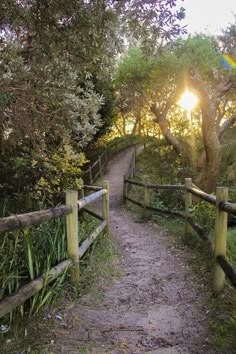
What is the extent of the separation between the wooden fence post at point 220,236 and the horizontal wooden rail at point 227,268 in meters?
0.06

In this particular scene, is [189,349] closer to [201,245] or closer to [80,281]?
[80,281]

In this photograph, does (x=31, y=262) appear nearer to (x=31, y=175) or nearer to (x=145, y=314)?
(x=145, y=314)

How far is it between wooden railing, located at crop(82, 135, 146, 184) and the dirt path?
10.1m

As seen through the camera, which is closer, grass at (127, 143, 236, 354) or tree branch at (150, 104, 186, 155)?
grass at (127, 143, 236, 354)

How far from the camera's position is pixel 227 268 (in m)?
3.52

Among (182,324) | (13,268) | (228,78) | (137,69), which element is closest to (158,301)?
(182,324)

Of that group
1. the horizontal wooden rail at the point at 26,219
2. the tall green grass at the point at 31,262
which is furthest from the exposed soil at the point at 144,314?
the horizontal wooden rail at the point at 26,219

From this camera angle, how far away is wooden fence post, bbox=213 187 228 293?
150 inches

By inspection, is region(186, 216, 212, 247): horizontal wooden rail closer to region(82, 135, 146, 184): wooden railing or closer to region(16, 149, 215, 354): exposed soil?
region(16, 149, 215, 354): exposed soil

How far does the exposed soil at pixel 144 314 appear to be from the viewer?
123 inches

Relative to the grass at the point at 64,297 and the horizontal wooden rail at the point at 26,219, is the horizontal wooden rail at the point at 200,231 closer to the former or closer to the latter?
the grass at the point at 64,297

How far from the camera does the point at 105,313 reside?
3.83m

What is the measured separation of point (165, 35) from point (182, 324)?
367 centimetres

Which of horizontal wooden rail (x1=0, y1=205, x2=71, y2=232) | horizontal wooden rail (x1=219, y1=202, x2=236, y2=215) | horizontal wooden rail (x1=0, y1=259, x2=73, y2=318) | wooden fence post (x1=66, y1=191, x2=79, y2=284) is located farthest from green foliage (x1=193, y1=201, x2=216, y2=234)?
horizontal wooden rail (x1=0, y1=205, x2=71, y2=232)
